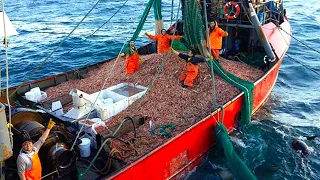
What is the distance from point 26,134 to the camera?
643 centimetres

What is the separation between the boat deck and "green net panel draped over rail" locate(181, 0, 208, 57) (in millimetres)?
594

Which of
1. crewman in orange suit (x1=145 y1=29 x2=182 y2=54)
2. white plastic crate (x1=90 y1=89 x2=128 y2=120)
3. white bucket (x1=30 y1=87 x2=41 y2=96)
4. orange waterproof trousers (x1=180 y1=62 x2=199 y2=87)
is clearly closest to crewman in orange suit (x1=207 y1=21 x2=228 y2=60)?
orange waterproof trousers (x1=180 y1=62 x2=199 y2=87)

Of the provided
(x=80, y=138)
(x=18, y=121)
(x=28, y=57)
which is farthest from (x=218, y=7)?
(x=28, y=57)

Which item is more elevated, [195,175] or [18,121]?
[18,121]

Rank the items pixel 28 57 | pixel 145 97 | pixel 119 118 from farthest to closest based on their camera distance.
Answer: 1. pixel 28 57
2. pixel 145 97
3. pixel 119 118

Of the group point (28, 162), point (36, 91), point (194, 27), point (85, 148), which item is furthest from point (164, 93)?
point (28, 162)

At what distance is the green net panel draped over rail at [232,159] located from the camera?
757cm

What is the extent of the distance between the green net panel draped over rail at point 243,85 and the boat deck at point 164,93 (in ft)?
0.51

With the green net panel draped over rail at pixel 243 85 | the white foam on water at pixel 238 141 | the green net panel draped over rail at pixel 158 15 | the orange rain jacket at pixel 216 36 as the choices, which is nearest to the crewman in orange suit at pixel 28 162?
the green net panel draped over rail at pixel 243 85

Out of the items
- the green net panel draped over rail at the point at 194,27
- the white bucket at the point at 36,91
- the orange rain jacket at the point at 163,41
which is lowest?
the white bucket at the point at 36,91

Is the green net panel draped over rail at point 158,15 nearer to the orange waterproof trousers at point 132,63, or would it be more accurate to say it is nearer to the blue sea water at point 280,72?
the blue sea water at point 280,72

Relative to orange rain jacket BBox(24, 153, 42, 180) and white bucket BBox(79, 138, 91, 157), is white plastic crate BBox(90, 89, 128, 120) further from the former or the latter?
orange rain jacket BBox(24, 153, 42, 180)

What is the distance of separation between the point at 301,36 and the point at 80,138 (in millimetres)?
18710

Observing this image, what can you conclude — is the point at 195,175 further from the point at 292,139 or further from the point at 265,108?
the point at 265,108
